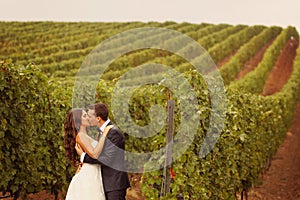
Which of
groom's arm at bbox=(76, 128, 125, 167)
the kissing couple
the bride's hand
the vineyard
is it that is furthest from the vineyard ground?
the bride's hand

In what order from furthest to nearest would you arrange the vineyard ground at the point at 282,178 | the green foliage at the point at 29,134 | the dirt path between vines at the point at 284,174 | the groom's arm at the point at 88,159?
the dirt path between vines at the point at 284,174 → the vineyard ground at the point at 282,178 → the green foliage at the point at 29,134 → the groom's arm at the point at 88,159

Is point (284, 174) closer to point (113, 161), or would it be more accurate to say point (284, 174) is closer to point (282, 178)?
point (282, 178)

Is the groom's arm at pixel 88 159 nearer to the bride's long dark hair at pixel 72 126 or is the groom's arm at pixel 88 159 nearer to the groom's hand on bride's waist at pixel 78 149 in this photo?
the groom's hand on bride's waist at pixel 78 149

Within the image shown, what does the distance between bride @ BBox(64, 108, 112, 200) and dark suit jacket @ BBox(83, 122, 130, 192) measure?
0.07 metres

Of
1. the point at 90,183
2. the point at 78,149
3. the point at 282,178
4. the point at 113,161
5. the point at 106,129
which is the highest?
the point at 106,129

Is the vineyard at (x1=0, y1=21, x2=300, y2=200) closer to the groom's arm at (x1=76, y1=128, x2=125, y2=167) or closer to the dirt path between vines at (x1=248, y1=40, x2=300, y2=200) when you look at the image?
the groom's arm at (x1=76, y1=128, x2=125, y2=167)

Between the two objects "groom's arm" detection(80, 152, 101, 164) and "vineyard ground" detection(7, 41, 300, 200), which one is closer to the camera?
"groom's arm" detection(80, 152, 101, 164)

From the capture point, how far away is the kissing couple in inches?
237

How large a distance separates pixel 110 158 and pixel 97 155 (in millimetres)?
157

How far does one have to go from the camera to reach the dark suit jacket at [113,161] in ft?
19.7

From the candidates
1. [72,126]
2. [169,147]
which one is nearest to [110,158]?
[72,126]

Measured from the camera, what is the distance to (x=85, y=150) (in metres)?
6.11

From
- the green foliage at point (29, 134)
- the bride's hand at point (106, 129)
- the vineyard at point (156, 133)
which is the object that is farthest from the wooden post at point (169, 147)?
the green foliage at point (29, 134)

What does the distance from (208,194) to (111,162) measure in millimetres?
2316
